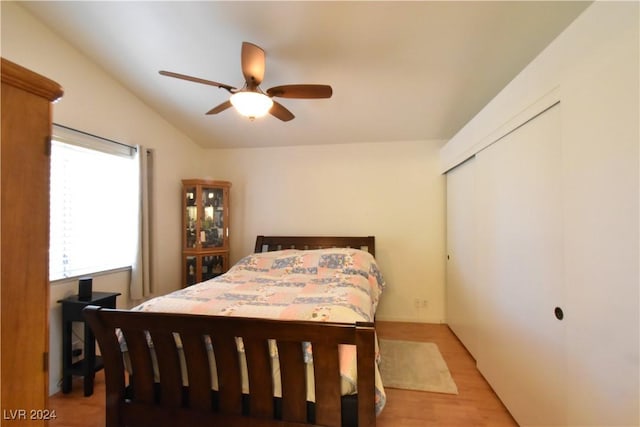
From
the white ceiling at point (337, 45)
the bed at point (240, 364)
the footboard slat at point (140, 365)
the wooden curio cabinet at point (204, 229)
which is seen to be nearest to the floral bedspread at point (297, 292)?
the bed at point (240, 364)

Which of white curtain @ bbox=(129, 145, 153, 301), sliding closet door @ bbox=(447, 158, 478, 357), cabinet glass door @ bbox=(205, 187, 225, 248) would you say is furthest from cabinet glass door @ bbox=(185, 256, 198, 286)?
sliding closet door @ bbox=(447, 158, 478, 357)

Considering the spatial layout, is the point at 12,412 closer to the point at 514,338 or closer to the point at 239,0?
the point at 239,0

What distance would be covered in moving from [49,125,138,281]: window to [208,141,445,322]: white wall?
4.46ft

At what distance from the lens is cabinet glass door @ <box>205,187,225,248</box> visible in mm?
3590

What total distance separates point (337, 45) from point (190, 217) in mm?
2702

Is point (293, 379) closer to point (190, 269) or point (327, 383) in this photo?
point (327, 383)

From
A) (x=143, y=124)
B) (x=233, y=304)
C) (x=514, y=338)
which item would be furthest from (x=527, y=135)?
(x=143, y=124)

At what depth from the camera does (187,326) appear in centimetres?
143

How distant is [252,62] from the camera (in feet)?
5.89

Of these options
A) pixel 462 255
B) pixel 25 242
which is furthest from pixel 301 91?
pixel 462 255

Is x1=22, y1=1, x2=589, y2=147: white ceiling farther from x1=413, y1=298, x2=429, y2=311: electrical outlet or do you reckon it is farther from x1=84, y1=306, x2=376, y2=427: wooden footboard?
x1=413, y1=298, x2=429, y2=311: electrical outlet

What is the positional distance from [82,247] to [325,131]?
2757mm

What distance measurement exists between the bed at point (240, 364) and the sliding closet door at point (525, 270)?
3.03 ft

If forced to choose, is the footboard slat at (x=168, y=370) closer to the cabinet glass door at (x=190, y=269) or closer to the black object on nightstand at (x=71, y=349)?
the black object on nightstand at (x=71, y=349)
